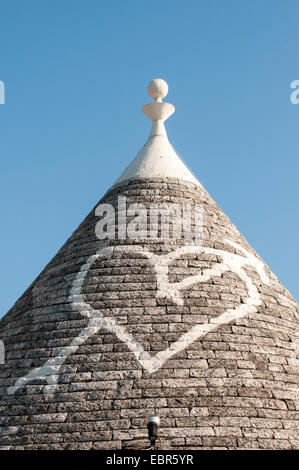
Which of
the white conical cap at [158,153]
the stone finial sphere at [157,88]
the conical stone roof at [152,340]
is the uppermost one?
the stone finial sphere at [157,88]

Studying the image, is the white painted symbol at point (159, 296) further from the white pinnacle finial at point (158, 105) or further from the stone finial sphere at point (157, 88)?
the stone finial sphere at point (157, 88)

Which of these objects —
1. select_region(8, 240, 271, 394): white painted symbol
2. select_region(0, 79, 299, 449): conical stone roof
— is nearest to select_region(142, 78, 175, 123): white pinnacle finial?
select_region(0, 79, 299, 449): conical stone roof

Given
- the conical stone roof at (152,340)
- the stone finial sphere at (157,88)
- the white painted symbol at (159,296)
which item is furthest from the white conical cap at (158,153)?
the white painted symbol at (159,296)

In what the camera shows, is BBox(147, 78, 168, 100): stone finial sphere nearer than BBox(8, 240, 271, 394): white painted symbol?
No

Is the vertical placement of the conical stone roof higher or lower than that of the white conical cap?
lower

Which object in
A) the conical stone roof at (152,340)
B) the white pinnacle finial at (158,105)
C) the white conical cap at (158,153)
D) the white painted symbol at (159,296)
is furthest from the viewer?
the white pinnacle finial at (158,105)

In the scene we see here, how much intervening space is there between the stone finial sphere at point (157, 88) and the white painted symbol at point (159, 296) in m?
3.27

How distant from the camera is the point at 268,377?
25.4 ft

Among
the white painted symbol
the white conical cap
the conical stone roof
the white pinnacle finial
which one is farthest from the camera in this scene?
the white pinnacle finial

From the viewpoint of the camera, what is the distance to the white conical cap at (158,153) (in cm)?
1034

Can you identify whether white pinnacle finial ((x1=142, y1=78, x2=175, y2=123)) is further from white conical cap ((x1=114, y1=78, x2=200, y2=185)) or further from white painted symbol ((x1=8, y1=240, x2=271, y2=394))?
white painted symbol ((x1=8, y1=240, x2=271, y2=394))

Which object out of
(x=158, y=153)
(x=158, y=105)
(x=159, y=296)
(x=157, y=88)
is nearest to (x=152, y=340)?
(x=159, y=296)

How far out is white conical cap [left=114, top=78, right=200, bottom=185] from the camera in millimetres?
10344
